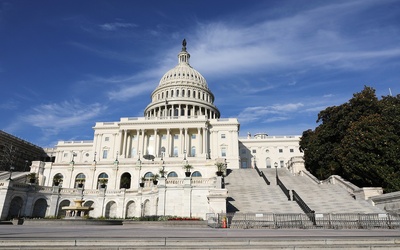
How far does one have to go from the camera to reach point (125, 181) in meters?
49.7

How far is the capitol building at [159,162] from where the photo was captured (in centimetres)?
3200

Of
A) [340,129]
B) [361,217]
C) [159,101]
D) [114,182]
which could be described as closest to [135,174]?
[114,182]

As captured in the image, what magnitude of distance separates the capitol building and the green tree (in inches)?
271

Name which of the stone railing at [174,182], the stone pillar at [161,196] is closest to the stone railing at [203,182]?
the stone railing at [174,182]

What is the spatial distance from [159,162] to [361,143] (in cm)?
3299

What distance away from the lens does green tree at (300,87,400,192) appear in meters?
28.1

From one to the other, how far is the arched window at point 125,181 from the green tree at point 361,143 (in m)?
31.1

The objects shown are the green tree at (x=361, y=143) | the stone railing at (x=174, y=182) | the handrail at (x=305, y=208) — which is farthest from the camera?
the stone railing at (x=174, y=182)

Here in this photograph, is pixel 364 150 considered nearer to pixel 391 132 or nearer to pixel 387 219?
pixel 391 132

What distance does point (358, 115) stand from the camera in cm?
3734

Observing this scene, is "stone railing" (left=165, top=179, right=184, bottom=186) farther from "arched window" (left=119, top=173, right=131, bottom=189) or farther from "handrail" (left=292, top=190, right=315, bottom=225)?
"arched window" (left=119, top=173, right=131, bottom=189)

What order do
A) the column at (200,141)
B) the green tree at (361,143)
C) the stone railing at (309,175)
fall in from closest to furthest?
the green tree at (361,143), the stone railing at (309,175), the column at (200,141)

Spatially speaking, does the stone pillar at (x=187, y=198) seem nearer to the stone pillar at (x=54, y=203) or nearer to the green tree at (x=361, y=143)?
the green tree at (x=361, y=143)

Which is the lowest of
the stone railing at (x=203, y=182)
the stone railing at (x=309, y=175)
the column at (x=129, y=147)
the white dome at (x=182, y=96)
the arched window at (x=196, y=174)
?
the stone railing at (x=203, y=182)
